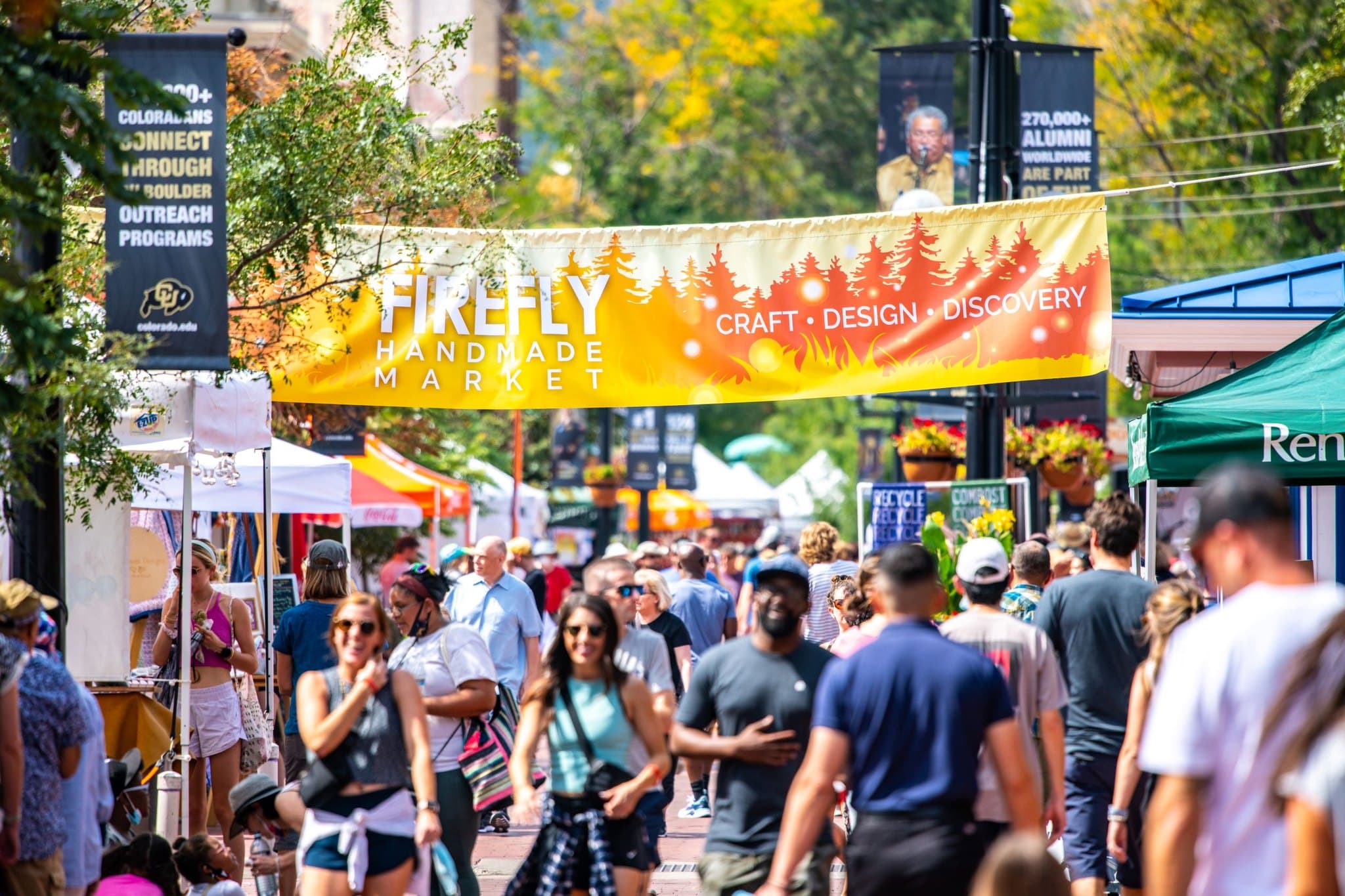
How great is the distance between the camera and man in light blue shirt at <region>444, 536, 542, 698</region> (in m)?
12.1

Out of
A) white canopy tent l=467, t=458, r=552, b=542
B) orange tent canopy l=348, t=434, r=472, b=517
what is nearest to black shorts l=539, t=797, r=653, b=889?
orange tent canopy l=348, t=434, r=472, b=517

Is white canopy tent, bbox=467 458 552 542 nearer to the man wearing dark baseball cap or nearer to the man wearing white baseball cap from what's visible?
the man wearing white baseball cap

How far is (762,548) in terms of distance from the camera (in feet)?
79.5

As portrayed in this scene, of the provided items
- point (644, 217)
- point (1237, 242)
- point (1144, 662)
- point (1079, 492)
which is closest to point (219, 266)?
point (1144, 662)

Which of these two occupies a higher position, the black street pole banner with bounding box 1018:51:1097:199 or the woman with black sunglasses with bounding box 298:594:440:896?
the black street pole banner with bounding box 1018:51:1097:199

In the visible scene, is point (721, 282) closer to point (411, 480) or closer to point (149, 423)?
point (149, 423)

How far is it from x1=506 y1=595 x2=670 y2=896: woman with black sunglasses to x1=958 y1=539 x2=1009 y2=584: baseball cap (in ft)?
4.60

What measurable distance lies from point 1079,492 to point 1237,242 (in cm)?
1388

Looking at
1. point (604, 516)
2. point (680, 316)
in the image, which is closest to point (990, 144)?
point (680, 316)

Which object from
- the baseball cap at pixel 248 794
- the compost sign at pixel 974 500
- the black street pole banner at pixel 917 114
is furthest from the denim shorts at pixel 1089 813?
the black street pole banner at pixel 917 114

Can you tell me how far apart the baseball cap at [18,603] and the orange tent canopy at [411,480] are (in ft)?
44.6

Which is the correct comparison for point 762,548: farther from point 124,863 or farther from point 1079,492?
point 124,863

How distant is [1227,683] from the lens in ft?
14.0

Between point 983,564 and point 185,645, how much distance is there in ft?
15.2
